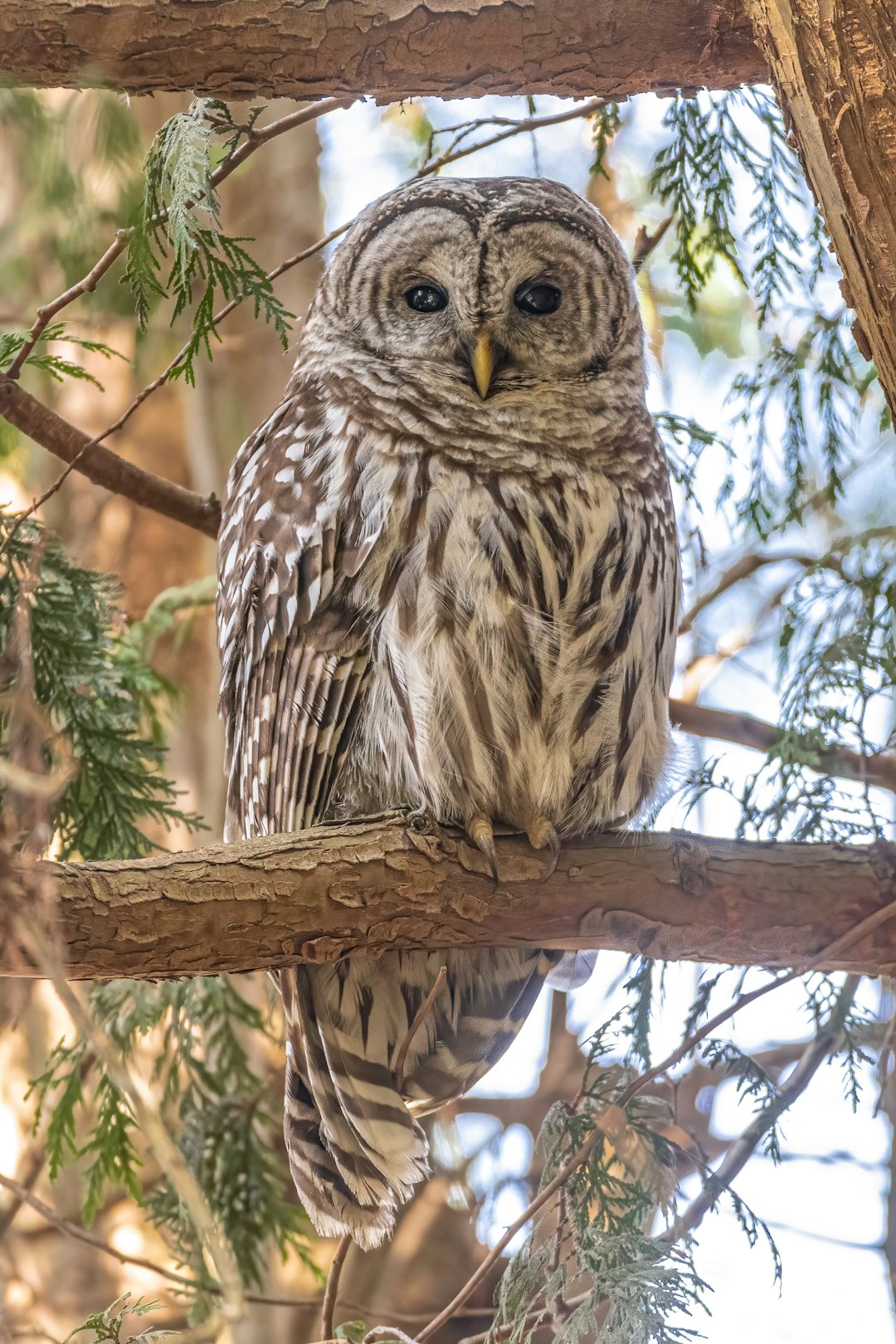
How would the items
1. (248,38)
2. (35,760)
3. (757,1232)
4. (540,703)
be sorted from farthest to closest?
(540,703) < (757,1232) < (248,38) < (35,760)

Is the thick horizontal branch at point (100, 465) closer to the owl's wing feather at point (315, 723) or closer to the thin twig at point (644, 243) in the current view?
the owl's wing feather at point (315, 723)

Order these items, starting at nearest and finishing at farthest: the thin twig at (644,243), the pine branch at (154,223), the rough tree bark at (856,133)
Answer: the rough tree bark at (856,133)
the pine branch at (154,223)
the thin twig at (644,243)

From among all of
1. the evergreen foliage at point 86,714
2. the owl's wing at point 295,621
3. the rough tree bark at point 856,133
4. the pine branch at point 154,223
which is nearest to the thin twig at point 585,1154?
the owl's wing at point 295,621

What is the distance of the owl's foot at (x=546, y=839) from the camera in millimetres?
2746

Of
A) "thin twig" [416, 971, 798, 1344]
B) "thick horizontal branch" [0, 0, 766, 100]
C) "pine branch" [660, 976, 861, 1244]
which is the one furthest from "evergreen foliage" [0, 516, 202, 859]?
"pine branch" [660, 976, 861, 1244]

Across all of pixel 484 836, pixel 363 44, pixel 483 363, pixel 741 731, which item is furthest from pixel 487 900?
pixel 363 44

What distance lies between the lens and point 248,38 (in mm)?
2393

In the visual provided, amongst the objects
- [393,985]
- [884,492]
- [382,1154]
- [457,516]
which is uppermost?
[884,492]

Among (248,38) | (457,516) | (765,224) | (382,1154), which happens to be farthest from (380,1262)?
(248,38)

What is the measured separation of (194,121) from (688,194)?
1.17 meters

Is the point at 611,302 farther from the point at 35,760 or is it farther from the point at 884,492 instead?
the point at 35,760

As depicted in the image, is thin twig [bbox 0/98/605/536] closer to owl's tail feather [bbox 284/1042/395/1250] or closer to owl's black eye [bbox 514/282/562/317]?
owl's black eye [bbox 514/282/562/317]

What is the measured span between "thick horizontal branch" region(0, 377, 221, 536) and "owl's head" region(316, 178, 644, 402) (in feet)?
2.09

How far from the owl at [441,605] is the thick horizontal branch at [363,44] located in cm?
74
